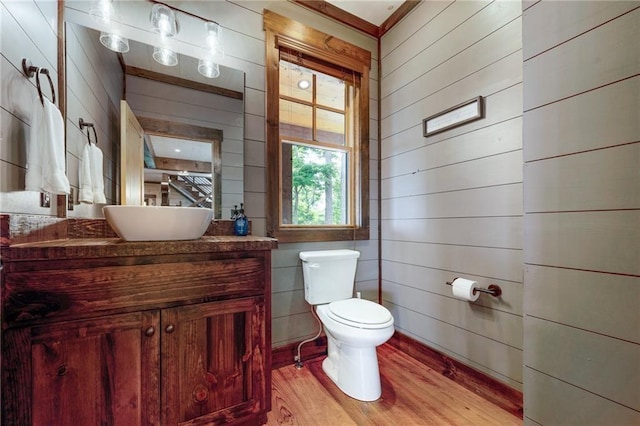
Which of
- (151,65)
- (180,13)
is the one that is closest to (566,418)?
(151,65)

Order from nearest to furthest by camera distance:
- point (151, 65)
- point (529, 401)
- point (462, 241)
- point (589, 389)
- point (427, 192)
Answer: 1. point (589, 389)
2. point (529, 401)
3. point (151, 65)
4. point (462, 241)
5. point (427, 192)

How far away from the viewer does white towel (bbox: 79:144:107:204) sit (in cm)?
131

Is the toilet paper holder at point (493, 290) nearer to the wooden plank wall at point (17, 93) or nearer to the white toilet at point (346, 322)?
the white toilet at point (346, 322)

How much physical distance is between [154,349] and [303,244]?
1.12 m

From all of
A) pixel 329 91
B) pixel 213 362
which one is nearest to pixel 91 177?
pixel 213 362

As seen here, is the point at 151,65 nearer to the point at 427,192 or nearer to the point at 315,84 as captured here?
the point at 315,84

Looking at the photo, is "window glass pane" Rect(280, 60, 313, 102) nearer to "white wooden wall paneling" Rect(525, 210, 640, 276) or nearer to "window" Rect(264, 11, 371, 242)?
"window" Rect(264, 11, 371, 242)

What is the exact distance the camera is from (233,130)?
5.72 feet

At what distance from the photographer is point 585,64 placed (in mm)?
803

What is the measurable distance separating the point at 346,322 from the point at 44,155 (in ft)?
4.93

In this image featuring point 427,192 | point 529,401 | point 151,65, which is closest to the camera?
point 529,401

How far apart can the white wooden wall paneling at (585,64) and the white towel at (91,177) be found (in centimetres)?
194

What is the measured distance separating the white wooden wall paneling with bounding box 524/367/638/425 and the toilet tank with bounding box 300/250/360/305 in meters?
1.12

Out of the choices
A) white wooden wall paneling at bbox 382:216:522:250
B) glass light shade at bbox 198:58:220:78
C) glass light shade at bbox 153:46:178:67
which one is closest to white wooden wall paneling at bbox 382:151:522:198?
white wooden wall paneling at bbox 382:216:522:250
